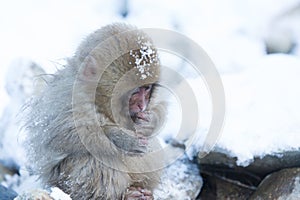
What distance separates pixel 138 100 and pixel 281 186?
773 millimetres

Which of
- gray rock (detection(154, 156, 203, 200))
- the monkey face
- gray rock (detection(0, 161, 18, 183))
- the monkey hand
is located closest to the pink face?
the monkey face

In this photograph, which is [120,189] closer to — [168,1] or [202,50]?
[202,50]

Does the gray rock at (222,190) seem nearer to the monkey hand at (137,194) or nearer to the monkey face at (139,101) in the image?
the monkey hand at (137,194)

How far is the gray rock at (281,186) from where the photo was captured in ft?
10.3

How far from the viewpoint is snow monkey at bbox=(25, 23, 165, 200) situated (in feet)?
9.14

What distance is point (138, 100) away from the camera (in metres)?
2.85

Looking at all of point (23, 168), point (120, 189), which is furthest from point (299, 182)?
point (23, 168)

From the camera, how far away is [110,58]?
2.78m

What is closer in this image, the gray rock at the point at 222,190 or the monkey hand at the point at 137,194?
the monkey hand at the point at 137,194

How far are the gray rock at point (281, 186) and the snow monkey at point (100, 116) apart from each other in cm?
58

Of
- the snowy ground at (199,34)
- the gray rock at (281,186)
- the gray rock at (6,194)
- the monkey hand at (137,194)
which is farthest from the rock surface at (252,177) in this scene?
the gray rock at (6,194)

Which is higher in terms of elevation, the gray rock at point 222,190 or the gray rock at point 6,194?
the gray rock at point 6,194

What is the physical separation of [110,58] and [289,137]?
926 mm

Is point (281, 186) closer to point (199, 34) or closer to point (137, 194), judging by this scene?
point (137, 194)
